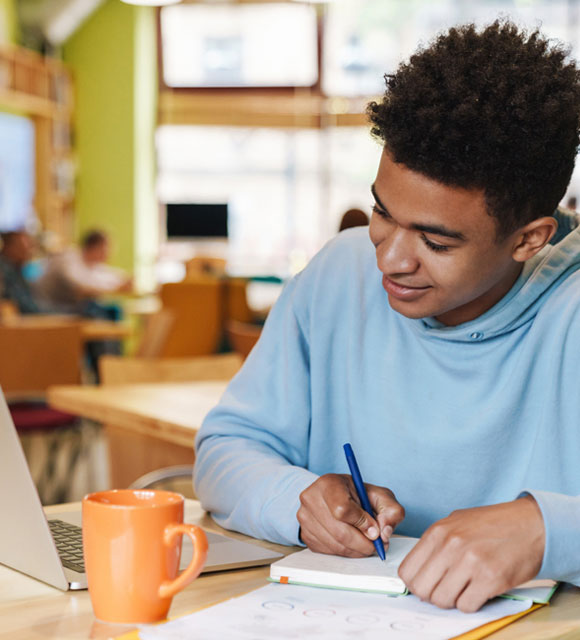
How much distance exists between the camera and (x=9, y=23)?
27.9ft

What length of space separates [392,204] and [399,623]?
0.47 meters

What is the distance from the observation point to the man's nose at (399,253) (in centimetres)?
110

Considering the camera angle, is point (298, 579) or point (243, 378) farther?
point (243, 378)

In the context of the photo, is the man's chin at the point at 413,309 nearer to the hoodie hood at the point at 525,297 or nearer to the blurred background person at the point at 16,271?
the hoodie hood at the point at 525,297

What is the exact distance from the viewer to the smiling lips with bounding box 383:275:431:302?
1.13 metres

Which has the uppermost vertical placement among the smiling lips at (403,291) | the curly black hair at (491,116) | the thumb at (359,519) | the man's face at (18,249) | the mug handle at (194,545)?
the curly black hair at (491,116)

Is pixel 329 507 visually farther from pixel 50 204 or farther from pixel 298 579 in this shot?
pixel 50 204

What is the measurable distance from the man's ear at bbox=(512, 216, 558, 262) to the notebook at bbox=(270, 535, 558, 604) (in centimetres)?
39

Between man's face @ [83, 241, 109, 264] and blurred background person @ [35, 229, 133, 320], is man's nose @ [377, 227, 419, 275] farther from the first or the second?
man's face @ [83, 241, 109, 264]

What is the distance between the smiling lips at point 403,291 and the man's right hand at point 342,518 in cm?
22

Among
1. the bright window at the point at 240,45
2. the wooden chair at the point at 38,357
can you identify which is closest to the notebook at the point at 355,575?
the wooden chair at the point at 38,357

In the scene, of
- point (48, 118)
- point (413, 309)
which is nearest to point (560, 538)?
Result: point (413, 309)

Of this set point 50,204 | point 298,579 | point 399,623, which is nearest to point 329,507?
point 298,579

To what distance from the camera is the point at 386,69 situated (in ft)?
4.00
